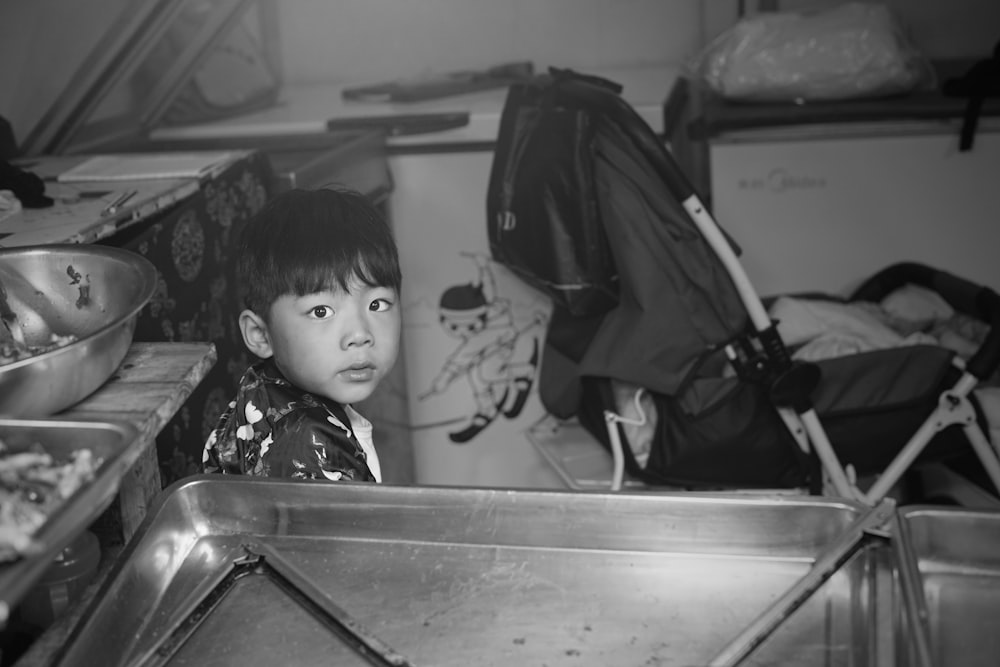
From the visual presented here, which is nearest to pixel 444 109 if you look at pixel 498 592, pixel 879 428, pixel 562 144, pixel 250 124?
pixel 250 124

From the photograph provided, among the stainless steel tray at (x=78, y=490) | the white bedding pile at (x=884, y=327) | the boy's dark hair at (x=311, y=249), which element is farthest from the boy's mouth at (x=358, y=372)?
the white bedding pile at (x=884, y=327)

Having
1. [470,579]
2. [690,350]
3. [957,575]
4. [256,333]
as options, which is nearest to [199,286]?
[256,333]

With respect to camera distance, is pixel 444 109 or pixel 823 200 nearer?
pixel 823 200

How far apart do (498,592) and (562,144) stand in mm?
1399

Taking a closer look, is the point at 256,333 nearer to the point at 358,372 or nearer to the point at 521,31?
the point at 358,372

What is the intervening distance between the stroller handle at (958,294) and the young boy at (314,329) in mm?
1316

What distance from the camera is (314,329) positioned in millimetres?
1396

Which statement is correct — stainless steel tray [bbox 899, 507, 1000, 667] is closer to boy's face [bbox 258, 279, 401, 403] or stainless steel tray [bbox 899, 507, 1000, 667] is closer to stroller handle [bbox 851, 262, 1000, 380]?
boy's face [bbox 258, 279, 401, 403]

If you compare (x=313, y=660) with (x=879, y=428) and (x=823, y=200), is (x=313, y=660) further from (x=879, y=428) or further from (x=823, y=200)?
(x=823, y=200)

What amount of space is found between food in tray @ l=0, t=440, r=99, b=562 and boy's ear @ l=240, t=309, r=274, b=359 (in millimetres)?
539

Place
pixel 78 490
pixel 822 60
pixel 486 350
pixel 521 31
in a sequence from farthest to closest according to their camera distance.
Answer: pixel 521 31, pixel 486 350, pixel 822 60, pixel 78 490

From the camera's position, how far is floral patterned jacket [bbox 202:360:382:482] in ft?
4.41

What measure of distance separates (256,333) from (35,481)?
1.91 feet

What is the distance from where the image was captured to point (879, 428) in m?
2.32
